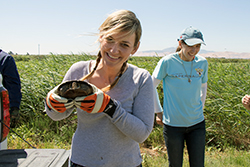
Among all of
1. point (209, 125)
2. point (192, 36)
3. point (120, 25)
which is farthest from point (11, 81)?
point (209, 125)

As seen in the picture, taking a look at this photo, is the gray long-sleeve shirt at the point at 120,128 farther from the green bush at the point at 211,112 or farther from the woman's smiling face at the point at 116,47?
the green bush at the point at 211,112

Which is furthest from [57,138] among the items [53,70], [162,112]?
[162,112]

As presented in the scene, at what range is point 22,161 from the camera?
1.69 meters

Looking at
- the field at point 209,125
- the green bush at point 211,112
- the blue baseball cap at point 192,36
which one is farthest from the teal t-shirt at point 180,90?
the green bush at point 211,112

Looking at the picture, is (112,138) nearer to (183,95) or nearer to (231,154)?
(183,95)

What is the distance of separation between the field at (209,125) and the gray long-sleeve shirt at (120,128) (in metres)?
2.17

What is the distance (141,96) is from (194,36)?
1.47 metres

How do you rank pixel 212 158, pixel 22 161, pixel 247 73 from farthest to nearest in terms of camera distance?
pixel 247 73 < pixel 212 158 < pixel 22 161

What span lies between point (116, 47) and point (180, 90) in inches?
53.8

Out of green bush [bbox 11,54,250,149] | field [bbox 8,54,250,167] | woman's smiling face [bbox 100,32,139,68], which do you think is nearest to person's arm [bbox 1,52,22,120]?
field [bbox 8,54,250,167]

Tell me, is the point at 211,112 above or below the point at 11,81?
below

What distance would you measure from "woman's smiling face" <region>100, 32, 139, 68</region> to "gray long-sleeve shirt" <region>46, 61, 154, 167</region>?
0.11 meters

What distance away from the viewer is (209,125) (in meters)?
4.38

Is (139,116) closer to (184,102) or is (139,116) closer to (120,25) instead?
(120,25)
